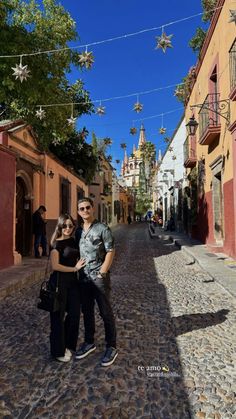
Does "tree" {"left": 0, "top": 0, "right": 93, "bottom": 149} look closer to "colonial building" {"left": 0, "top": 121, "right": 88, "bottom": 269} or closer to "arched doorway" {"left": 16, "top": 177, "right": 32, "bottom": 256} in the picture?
"colonial building" {"left": 0, "top": 121, "right": 88, "bottom": 269}

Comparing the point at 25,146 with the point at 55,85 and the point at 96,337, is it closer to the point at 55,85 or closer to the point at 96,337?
the point at 55,85

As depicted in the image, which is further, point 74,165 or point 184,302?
point 74,165

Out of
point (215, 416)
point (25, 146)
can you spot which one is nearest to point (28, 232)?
point (25, 146)

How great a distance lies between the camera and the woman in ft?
9.79

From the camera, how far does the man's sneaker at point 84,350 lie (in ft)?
10.2

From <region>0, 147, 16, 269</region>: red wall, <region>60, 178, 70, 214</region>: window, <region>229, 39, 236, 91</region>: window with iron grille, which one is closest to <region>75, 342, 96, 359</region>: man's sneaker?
<region>0, 147, 16, 269</region>: red wall

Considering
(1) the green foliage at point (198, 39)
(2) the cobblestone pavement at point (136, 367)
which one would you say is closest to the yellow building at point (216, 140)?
(1) the green foliage at point (198, 39)

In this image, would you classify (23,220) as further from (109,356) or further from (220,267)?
(109,356)

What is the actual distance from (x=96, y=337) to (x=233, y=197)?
5931 mm

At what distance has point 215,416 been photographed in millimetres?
2232

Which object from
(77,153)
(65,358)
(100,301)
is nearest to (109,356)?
(65,358)

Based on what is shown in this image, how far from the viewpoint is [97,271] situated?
3.01 metres

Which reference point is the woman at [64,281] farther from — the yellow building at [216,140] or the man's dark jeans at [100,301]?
the yellow building at [216,140]

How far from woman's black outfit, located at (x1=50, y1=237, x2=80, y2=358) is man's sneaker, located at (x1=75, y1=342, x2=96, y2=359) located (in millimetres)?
152
